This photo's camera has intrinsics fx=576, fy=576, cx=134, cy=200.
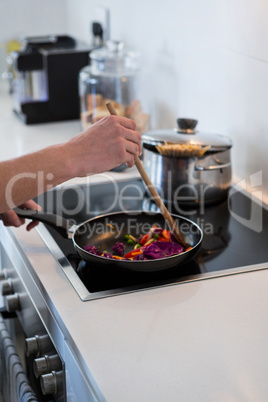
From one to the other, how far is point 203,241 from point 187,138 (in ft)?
0.95

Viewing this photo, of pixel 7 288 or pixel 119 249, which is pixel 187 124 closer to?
pixel 119 249

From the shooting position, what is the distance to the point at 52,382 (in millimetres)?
995

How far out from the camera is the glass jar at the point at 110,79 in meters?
1.90

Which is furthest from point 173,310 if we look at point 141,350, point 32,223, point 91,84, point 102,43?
point 102,43

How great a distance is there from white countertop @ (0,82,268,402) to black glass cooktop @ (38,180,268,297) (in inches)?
1.3

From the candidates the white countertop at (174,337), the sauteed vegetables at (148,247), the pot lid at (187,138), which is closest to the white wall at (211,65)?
the pot lid at (187,138)

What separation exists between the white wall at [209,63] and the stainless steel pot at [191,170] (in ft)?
0.40

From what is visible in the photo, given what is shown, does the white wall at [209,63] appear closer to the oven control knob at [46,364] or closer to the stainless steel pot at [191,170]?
the stainless steel pot at [191,170]

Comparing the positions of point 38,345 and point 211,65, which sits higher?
point 211,65

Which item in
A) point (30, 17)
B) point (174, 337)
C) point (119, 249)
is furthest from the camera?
point (30, 17)

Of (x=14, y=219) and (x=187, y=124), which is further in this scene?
(x=187, y=124)

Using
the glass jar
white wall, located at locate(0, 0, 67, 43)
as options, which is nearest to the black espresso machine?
the glass jar

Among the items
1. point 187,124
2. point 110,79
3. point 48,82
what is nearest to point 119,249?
point 187,124

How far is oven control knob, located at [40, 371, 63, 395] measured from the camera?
990 mm
